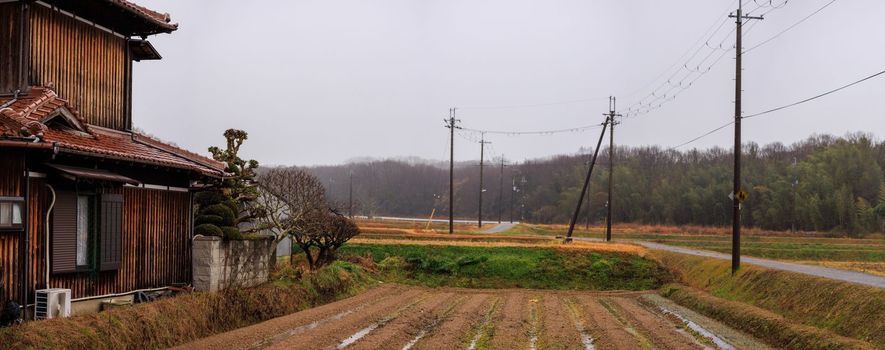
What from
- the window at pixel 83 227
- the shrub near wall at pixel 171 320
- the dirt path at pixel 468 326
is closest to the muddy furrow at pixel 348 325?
the dirt path at pixel 468 326

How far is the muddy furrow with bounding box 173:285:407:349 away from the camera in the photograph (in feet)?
45.1

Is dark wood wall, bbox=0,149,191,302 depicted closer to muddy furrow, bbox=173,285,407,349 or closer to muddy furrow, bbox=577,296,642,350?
muddy furrow, bbox=173,285,407,349

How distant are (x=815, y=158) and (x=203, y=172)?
8361 centimetres

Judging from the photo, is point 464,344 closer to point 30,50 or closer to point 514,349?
point 514,349

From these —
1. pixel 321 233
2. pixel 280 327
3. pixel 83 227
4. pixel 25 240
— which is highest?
pixel 83 227

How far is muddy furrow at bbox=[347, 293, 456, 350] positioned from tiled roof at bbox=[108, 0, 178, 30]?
835 cm

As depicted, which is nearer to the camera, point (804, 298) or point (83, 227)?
point (83, 227)

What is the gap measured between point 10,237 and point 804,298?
16.9 m

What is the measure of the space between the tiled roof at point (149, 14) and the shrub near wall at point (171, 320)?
6114mm

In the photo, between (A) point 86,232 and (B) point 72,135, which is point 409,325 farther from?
(B) point 72,135

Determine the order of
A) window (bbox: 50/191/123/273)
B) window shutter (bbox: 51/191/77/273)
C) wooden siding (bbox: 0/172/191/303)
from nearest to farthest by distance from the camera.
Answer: wooden siding (bbox: 0/172/191/303)
window shutter (bbox: 51/191/77/273)
window (bbox: 50/191/123/273)

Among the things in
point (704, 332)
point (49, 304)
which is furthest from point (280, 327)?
point (704, 332)

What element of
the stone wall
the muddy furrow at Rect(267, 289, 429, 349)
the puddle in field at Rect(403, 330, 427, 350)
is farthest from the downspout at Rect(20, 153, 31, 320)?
the puddle in field at Rect(403, 330, 427, 350)

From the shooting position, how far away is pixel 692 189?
94000mm
